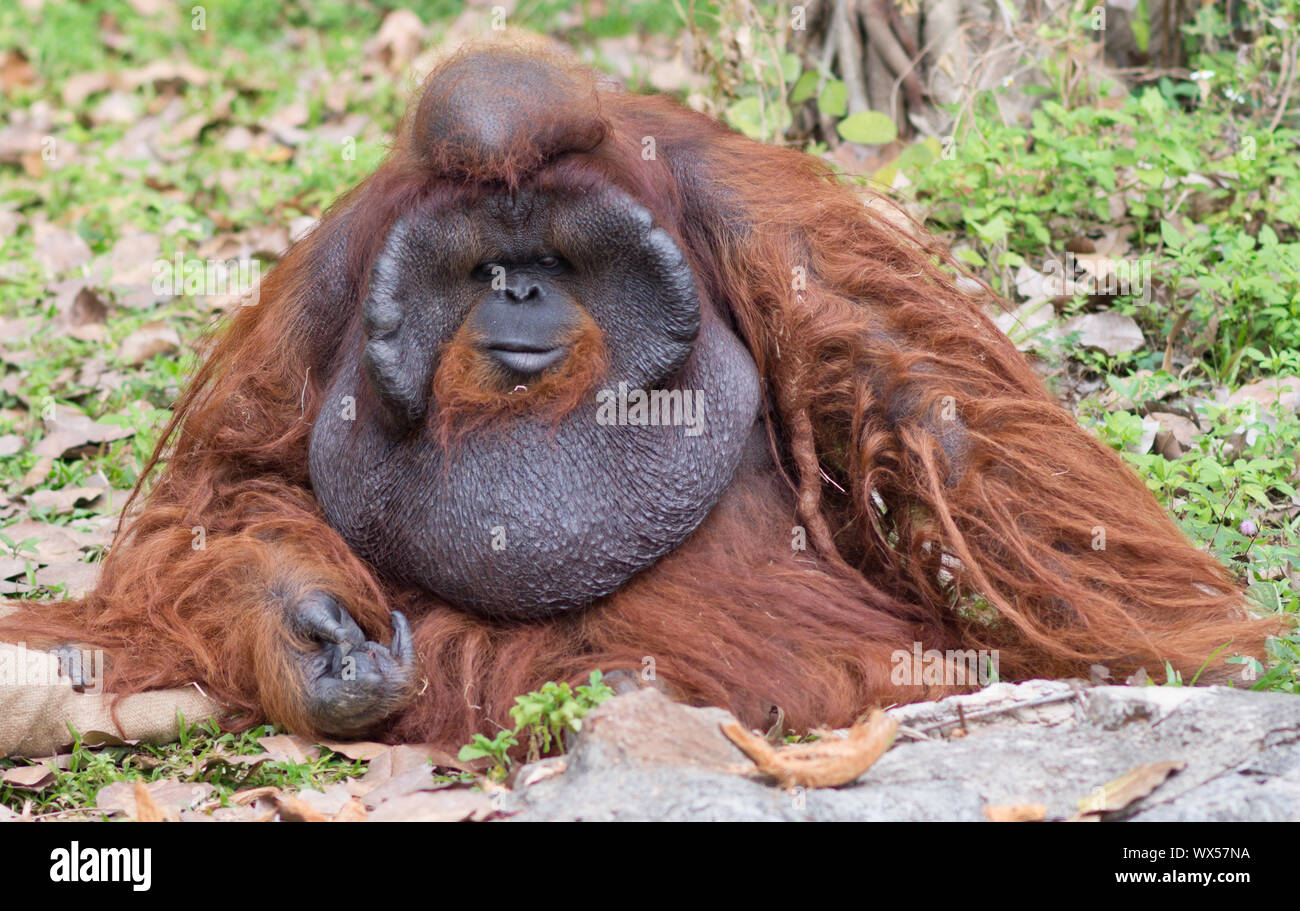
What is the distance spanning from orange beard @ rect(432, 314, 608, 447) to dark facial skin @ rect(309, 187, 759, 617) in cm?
1

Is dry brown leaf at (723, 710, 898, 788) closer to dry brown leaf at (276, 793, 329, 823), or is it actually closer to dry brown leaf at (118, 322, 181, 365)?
dry brown leaf at (276, 793, 329, 823)

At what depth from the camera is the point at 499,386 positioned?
2672 millimetres

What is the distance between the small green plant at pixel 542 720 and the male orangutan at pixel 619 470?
180 millimetres

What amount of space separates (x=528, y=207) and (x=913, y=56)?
2.75 meters

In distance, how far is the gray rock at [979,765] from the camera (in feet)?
6.75

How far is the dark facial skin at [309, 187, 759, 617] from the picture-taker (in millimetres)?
2611

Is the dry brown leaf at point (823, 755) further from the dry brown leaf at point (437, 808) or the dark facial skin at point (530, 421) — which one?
the dark facial skin at point (530, 421)

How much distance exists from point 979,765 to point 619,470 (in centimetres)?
88

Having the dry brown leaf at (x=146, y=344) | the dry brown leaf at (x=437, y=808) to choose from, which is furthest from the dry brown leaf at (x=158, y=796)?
the dry brown leaf at (x=146, y=344)

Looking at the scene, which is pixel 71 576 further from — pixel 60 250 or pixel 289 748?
pixel 60 250

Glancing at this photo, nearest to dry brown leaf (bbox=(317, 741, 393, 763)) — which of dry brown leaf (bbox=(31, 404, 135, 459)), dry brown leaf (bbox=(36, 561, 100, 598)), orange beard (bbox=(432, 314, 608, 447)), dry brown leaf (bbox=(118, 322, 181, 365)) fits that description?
orange beard (bbox=(432, 314, 608, 447))

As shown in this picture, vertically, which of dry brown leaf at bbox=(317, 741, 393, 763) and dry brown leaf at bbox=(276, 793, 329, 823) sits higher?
dry brown leaf at bbox=(276, 793, 329, 823)

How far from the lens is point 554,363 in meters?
2.67

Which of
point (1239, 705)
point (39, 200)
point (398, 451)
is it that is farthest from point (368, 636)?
point (39, 200)
